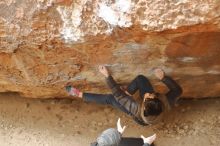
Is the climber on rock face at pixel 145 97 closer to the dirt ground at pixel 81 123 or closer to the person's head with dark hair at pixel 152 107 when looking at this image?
the person's head with dark hair at pixel 152 107

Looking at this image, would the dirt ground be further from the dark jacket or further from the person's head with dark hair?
the person's head with dark hair

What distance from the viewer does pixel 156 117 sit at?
3.84 meters

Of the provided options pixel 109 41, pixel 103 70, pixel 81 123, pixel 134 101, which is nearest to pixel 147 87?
pixel 134 101

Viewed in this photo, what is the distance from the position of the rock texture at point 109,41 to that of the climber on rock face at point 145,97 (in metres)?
0.07

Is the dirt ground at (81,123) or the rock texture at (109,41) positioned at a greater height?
the rock texture at (109,41)

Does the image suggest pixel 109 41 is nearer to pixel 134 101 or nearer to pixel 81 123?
Answer: pixel 134 101

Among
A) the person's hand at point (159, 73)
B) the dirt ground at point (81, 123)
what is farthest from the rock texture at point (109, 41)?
the dirt ground at point (81, 123)

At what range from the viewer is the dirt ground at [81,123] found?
4.26 meters

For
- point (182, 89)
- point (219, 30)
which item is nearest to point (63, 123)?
point (182, 89)

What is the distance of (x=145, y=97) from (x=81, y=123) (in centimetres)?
106

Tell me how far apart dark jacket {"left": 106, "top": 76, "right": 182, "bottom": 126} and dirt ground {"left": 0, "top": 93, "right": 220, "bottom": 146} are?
44cm

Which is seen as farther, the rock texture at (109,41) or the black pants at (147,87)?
the black pants at (147,87)

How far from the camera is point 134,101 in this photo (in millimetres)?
3941

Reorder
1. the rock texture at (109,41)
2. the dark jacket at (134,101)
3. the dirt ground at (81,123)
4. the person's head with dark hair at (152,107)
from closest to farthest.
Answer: the rock texture at (109,41), the person's head with dark hair at (152,107), the dark jacket at (134,101), the dirt ground at (81,123)
